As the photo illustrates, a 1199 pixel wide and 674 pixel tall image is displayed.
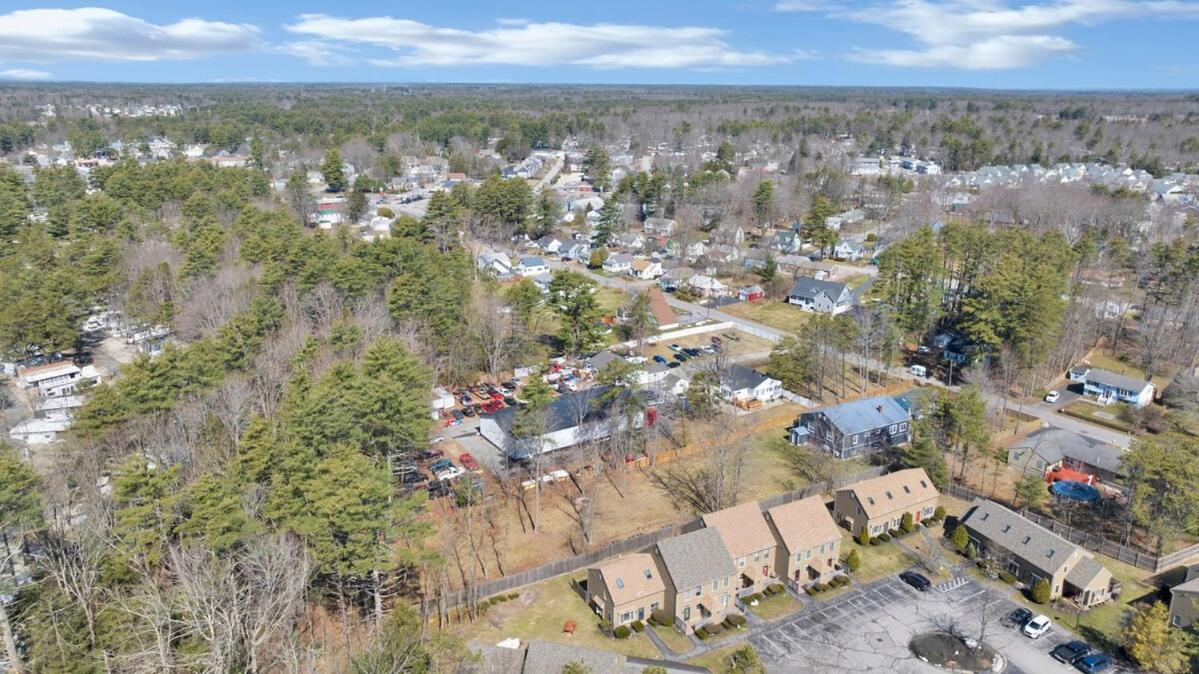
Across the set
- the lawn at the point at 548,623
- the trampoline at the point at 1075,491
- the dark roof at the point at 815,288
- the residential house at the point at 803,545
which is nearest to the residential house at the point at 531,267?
the dark roof at the point at 815,288

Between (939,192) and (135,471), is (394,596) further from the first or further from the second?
(939,192)

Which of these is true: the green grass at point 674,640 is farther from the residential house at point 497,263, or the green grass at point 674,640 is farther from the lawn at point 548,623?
the residential house at point 497,263

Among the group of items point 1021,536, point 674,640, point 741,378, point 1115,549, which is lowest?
point 674,640

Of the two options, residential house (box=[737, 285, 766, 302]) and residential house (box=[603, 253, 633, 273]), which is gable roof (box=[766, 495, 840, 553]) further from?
residential house (box=[603, 253, 633, 273])

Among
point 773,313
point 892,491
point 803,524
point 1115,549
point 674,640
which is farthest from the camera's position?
point 773,313

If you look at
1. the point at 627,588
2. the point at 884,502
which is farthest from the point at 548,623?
the point at 884,502

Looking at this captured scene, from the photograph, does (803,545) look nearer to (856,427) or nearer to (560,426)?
(856,427)
